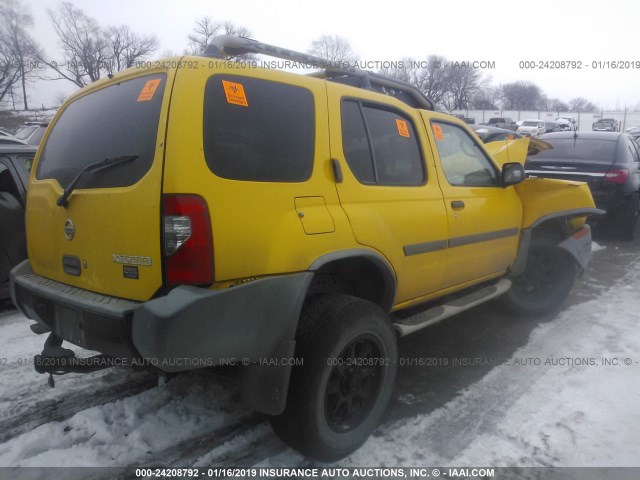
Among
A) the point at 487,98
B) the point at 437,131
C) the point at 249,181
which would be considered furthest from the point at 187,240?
the point at 487,98

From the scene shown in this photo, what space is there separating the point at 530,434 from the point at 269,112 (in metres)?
2.37

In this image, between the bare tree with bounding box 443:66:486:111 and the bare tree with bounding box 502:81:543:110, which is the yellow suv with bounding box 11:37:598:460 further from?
the bare tree with bounding box 502:81:543:110

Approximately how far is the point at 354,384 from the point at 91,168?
1.81m

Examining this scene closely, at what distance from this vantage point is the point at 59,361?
2568 millimetres

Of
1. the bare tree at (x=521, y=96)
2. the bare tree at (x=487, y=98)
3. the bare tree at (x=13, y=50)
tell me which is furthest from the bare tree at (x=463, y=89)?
the bare tree at (x=13, y=50)

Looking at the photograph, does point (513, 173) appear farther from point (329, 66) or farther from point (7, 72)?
point (7, 72)

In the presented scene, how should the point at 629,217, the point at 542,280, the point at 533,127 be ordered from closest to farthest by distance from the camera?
the point at 542,280 → the point at 629,217 → the point at 533,127

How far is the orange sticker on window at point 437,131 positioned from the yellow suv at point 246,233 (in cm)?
20

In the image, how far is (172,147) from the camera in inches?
78.3

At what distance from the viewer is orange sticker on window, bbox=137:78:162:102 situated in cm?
219

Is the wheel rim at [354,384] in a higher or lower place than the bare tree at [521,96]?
lower

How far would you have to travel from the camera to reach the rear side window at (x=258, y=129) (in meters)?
2.10

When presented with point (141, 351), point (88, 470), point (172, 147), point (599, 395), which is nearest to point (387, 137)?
point (172, 147)

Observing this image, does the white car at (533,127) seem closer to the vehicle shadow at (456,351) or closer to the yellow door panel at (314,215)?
the vehicle shadow at (456,351)
